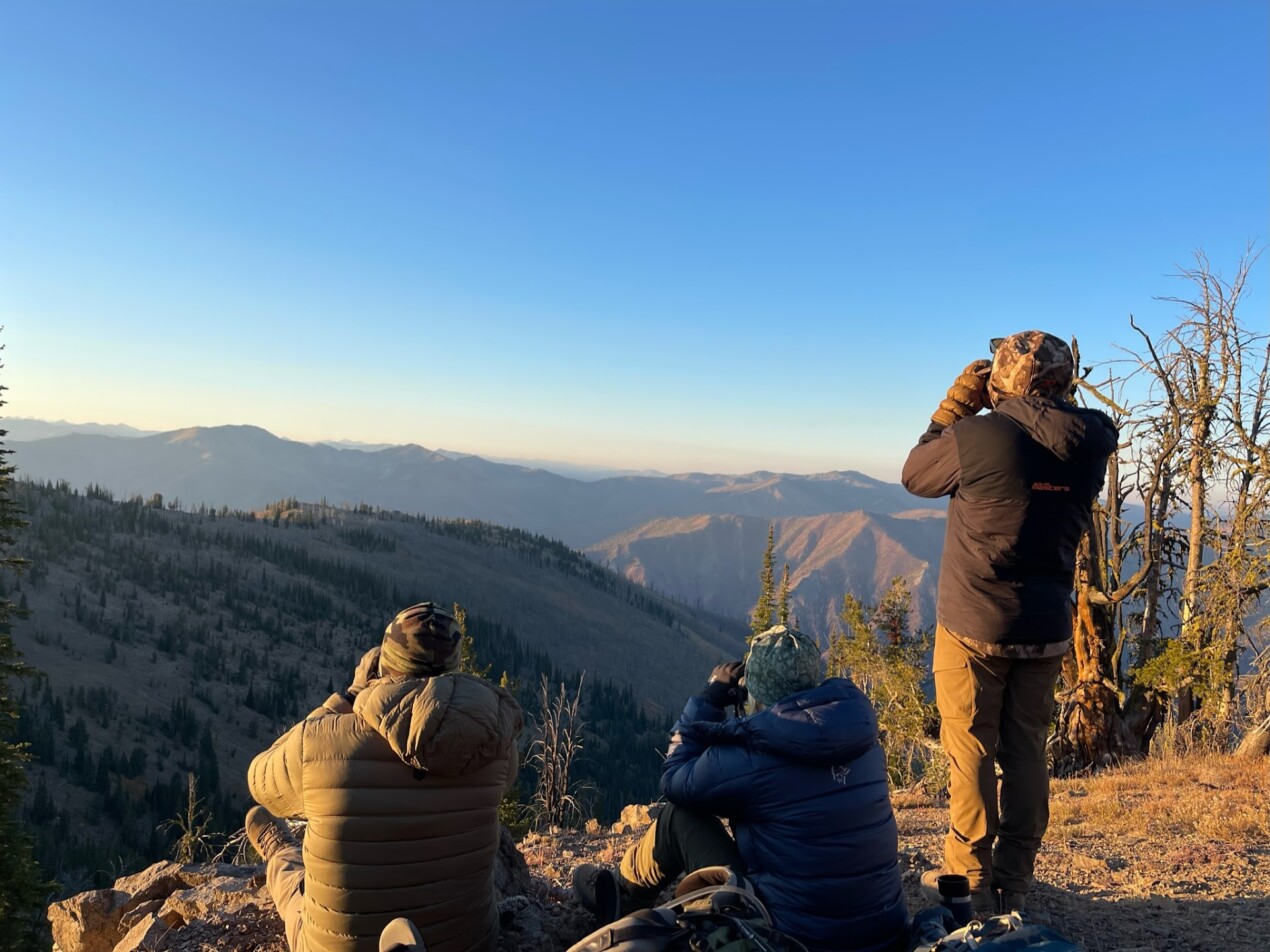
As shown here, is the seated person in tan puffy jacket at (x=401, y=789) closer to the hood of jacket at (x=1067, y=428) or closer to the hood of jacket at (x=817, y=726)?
the hood of jacket at (x=817, y=726)

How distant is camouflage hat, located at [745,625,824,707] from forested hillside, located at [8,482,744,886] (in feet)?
56.6

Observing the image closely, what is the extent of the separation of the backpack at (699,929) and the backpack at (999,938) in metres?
0.50

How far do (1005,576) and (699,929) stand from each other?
2163mm

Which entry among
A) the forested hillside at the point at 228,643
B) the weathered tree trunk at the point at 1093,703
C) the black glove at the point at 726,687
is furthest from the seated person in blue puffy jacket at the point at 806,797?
the forested hillside at the point at 228,643

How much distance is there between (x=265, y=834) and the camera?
4051 millimetres

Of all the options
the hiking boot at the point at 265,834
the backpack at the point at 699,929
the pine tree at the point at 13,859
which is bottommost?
the pine tree at the point at 13,859

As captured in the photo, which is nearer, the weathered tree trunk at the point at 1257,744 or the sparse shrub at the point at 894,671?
the weathered tree trunk at the point at 1257,744

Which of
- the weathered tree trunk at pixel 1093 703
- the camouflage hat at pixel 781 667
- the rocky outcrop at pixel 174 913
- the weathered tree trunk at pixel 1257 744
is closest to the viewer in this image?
the camouflage hat at pixel 781 667

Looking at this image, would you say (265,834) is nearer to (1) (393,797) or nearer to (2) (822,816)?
(1) (393,797)

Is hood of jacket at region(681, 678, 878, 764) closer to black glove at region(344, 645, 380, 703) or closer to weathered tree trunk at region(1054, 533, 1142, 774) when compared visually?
black glove at region(344, 645, 380, 703)

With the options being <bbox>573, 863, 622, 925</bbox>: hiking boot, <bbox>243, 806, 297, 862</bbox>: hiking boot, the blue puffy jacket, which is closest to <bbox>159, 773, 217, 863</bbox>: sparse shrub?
<bbox>243, 806, 297, 862</bbox>: hiking boot

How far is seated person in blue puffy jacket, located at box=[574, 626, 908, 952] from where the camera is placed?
2561mm

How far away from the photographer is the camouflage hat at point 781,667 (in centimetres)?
273

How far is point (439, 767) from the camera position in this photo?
2.57m
